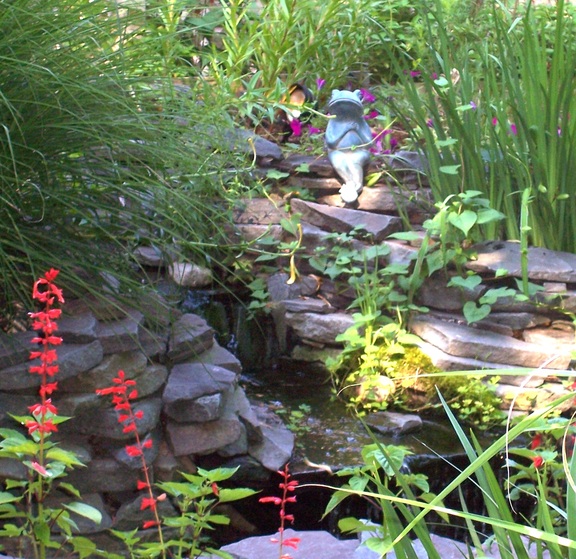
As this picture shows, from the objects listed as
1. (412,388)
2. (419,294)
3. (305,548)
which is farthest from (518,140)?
(305,548)

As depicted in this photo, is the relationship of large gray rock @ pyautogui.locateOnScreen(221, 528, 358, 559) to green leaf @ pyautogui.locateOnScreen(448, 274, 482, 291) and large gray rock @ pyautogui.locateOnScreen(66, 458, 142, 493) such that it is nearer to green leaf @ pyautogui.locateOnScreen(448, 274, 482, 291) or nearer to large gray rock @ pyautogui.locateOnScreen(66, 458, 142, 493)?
large gray rock @ pyautogui.locateOnScreen(66, 458, 142, 493)

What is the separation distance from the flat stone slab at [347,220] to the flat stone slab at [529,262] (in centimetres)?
49

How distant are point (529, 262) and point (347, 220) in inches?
37.5

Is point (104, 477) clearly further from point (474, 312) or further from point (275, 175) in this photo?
point (275, 175)

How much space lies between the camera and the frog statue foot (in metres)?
4.15

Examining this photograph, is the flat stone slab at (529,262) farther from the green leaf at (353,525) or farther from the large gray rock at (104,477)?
the green leaf at (353,525)

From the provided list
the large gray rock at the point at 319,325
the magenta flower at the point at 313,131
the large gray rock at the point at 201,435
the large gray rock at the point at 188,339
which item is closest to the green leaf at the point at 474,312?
the large gray rock at the point at 319,325

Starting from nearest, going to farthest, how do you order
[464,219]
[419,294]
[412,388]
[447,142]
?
1. [412,388]
2. [464,219]
3. [447,142]
4. [419,294]

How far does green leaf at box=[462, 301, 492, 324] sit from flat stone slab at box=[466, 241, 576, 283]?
193 mm

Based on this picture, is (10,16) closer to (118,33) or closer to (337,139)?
(118,33)

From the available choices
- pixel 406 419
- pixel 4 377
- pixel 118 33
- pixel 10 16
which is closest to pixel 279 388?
pixel 406 419

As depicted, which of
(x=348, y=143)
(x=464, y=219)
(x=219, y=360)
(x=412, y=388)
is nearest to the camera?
→ (x=219, y=360)

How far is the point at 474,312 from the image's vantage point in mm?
3424

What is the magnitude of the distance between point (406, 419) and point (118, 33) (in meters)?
1.72
